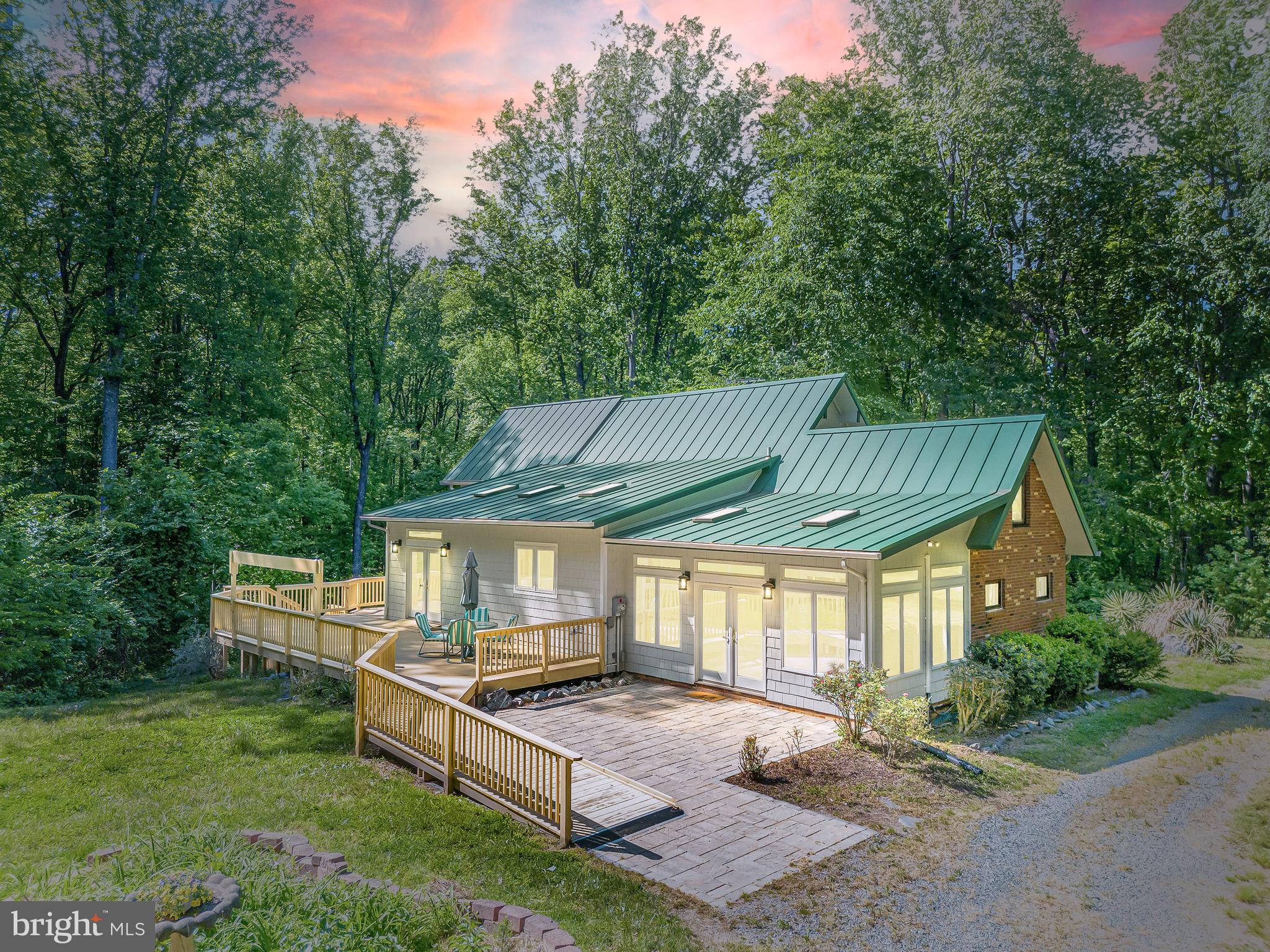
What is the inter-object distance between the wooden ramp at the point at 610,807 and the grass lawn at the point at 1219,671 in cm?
1214

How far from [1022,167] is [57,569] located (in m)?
26.8

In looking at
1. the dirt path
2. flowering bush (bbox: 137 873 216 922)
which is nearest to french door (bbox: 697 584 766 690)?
the dirt path

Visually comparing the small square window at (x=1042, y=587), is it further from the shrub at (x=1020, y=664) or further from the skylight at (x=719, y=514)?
the skylight at (x=719, y=514)

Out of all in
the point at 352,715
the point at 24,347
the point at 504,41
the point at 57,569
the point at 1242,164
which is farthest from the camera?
the point at 24,347

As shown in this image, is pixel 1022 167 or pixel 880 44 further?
pixel 880 44

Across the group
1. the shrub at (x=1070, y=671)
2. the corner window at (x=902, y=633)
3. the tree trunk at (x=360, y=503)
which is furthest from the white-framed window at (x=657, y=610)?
the tree trunk at (x=360, y=503)

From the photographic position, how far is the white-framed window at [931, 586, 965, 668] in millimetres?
11391

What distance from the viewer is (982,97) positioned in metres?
21.2

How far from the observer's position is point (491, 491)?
17.8 meters

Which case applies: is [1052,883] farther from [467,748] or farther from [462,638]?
[462,638]

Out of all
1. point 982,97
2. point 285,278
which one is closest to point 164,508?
point 285,278

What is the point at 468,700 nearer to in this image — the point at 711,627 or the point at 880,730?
the point at 711,627

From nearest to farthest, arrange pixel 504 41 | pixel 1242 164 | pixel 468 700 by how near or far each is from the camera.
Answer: pixel 504 41, pixel 468 700, pixel 1242 164

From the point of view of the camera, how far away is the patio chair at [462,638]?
509 inches
